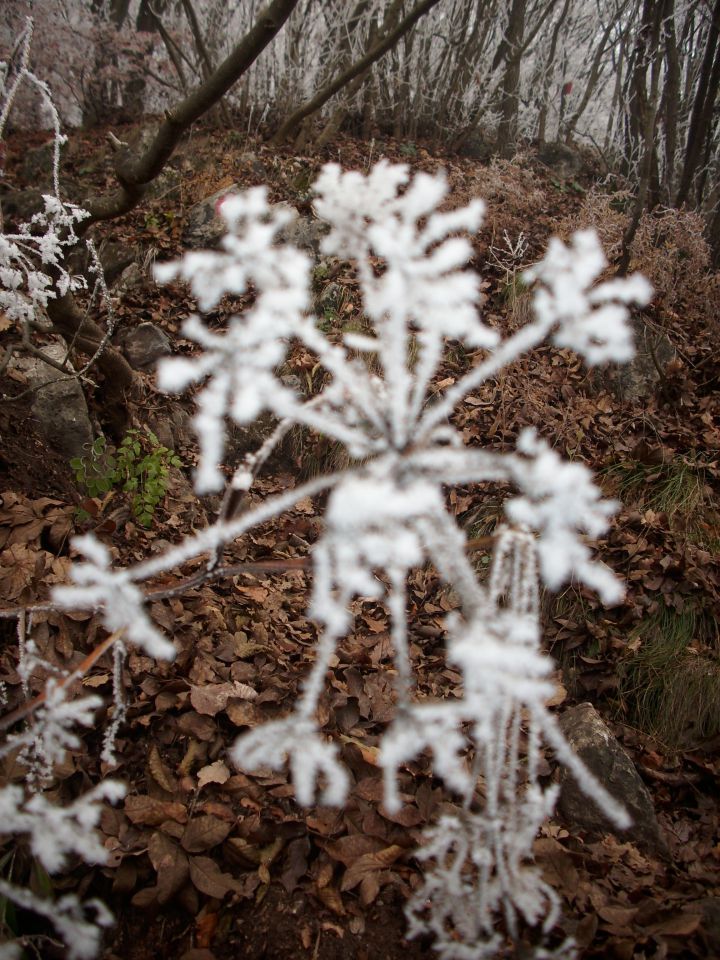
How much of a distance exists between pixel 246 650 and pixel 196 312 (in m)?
3.32

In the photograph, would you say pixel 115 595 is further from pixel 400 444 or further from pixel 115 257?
pixel 115 257

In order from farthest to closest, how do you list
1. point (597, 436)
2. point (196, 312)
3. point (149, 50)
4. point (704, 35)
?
point (149, 50)
point (704, 35)
point (196, 312)
point (597, 436)

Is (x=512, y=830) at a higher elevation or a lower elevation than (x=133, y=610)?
lower

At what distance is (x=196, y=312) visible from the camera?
4707 mm

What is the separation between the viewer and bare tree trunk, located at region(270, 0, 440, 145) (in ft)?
12.3

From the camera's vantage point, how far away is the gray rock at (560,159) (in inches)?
314

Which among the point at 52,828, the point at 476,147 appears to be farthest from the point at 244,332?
the point at 476,147

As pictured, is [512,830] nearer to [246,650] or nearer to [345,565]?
[345,565]

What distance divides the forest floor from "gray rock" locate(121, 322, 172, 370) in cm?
20

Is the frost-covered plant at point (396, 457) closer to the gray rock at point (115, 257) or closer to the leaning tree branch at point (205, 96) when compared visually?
the leaning tree branch at point (205, 96)

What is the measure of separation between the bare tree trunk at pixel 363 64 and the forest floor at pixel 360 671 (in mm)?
1578

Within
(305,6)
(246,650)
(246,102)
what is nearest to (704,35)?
(305,6)

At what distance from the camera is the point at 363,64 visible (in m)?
4.57

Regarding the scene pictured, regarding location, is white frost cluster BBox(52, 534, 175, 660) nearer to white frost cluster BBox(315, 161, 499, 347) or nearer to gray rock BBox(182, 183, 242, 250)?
white frost cluster BBox(315, 161, 499, 347)
